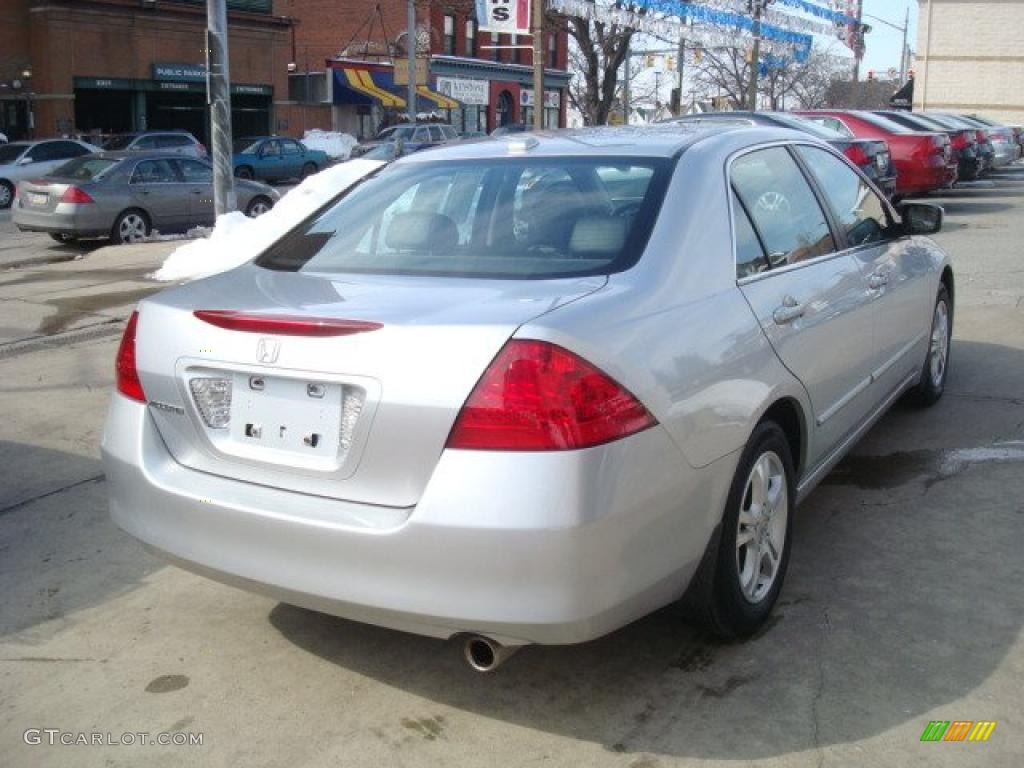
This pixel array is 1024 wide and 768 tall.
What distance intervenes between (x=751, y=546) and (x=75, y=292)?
9.29 m

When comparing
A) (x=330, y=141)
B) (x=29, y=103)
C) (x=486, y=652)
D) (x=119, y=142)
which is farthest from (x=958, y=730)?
(x=330, y=141)

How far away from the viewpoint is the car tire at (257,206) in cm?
1853

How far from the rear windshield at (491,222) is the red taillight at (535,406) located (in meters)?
0.58

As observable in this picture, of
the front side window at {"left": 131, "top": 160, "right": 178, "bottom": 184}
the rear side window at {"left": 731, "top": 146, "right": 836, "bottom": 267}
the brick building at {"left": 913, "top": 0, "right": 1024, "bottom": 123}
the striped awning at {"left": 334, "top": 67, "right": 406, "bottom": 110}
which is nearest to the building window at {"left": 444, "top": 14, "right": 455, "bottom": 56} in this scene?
the striped awning at {"left": 334, "top": 67, "right": 406, "bottom": 110}

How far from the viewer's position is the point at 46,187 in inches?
624

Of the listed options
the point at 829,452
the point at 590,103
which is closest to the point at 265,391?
the point at 829,452

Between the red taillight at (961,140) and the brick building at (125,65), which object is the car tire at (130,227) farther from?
the brick building at (125,65)

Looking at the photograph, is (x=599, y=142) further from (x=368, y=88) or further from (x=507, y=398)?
(x=368, y=88)

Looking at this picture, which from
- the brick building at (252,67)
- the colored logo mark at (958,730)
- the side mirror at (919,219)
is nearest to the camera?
the colored logo mark at (958,730)

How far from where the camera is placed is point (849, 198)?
16.5 ft

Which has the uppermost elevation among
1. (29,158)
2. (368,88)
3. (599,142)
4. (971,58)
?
(971,58)

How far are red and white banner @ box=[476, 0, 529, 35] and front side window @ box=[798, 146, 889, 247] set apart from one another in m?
12.7

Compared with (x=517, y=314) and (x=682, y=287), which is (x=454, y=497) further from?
(x=682, y=287)

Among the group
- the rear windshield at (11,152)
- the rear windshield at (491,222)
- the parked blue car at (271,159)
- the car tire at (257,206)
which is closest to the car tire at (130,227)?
the car tire at (257,206)
